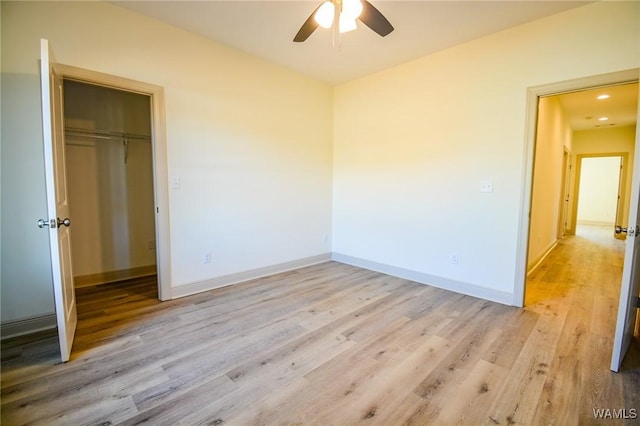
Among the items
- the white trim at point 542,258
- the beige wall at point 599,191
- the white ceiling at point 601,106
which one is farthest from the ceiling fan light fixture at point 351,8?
the beige wall at point 599,191

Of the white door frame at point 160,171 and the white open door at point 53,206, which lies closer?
the white open door at point 53,206

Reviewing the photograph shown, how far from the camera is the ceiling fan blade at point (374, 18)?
6.31 feet

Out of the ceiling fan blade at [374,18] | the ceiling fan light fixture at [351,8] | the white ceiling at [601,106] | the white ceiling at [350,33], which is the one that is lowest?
the ceiling fan blade at [374,18]

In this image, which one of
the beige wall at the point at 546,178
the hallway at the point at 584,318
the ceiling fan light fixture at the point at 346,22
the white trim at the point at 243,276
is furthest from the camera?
the beige wall at the point at 546,178

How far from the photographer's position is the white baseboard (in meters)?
2.29

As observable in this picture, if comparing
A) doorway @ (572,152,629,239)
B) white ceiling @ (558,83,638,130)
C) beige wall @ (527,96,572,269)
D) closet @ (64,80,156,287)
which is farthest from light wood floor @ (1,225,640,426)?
doorway @ (572,152,629,239)

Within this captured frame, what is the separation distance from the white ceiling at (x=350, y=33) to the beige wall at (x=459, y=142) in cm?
21

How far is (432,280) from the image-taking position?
140 inches

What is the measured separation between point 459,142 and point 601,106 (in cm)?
397

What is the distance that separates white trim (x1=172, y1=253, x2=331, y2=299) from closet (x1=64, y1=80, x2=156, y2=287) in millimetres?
1203

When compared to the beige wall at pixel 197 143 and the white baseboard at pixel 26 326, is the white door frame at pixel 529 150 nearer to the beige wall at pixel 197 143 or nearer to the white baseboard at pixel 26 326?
the beige wall at pixel 197 143

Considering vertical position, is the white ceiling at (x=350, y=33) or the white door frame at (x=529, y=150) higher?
the white ceiling at (x=350, y=33)

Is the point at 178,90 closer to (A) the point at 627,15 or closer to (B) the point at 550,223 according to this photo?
(A) the point at 627,15

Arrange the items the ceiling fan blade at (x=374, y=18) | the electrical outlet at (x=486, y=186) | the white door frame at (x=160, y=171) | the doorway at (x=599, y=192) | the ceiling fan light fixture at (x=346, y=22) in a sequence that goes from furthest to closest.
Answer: the doorway at (x=599, y=192) → the electrical outlet at (x=486, y=186) → the white door frame at (x=160, y=171) → the ceiling fan light fixture at (x=346, y=22) → the ceiling fan blade at (x=374, y=18)
